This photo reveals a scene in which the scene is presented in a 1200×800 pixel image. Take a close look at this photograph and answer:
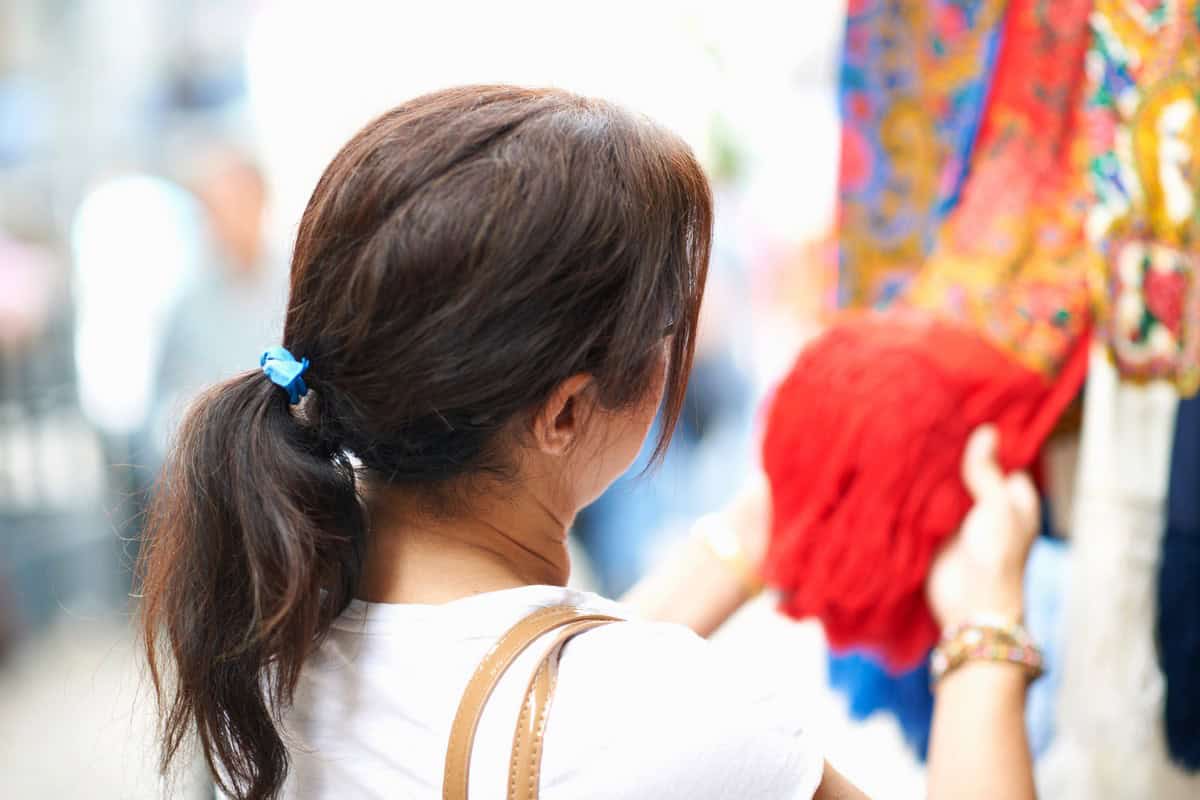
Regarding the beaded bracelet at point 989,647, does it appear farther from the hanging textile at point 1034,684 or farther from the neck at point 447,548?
the neck at point 447,548

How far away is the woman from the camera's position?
25.3 inches

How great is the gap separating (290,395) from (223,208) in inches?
108

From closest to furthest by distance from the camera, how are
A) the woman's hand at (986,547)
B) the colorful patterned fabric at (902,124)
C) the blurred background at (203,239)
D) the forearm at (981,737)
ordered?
the forearm at (981,737) < the woman's hand at (986,547) < the colorful patterned fabric at (902,124) < the blurred background at (203,239)

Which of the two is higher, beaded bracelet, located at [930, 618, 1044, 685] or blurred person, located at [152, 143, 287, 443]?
beaded bracelet, located at [930, 618, 1044, 685]

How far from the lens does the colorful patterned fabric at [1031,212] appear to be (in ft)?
3.07

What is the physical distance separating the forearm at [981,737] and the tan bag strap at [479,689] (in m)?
0.29

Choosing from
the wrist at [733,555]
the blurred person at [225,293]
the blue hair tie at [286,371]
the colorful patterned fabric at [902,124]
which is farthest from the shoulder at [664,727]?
the blurred person at [225,293]

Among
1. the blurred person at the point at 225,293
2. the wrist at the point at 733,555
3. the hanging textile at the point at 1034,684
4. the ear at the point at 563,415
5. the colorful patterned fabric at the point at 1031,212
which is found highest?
the colorful patterned fabric at the point at 1031,212

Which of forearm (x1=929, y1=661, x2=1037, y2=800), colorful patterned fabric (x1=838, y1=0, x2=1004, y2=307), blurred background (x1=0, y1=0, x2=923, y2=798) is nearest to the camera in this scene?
forearm (x1=929, y1=661, x2=1037, y2=800)

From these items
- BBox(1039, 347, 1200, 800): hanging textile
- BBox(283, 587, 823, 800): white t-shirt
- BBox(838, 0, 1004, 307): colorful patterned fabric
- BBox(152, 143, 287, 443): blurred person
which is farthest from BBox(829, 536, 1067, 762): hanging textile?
BBox(152, 143, 287, 443): blurred person

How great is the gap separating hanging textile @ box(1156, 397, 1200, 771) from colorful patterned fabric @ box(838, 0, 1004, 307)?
0.30m

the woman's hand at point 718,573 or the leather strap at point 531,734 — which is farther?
the woman's hand at point 718,573

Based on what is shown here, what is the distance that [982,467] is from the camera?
0.91m

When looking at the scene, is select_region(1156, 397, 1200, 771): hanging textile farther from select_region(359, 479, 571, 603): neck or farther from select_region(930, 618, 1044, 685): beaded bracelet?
select_region(359, 479, 571, 603): neck
